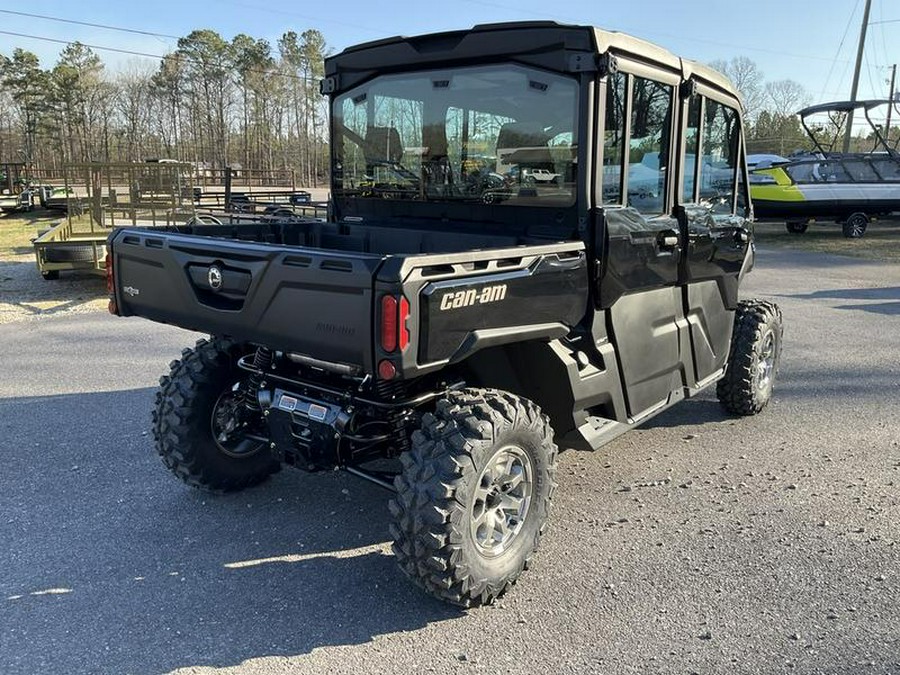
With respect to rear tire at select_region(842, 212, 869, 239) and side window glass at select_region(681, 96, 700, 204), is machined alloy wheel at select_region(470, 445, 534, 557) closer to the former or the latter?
side window glass at select_region(681, 96, 700, 204)

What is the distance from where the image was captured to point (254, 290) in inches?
113

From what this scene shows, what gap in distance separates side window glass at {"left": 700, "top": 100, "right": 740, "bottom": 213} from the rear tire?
17.6 metres

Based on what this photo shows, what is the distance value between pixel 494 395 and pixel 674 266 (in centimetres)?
156

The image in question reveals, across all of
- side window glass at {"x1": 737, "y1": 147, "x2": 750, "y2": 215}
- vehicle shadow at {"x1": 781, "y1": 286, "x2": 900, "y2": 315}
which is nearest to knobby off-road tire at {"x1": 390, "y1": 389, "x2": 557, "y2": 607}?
side window glass at {"x1": 737, "y1": 147, "x2": 750, "y2": 215}

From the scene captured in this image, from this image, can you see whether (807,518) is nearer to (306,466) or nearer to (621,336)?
(621,336)

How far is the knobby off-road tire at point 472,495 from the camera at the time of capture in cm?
280

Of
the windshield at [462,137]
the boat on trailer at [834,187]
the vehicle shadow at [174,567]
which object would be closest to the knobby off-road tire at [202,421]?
the vehicle shadow at [174,567]

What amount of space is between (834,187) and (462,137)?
61.3 ft

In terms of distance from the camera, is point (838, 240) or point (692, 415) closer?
point (692, 415)

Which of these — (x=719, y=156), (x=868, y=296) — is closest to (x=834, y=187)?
(x=868, y=296)

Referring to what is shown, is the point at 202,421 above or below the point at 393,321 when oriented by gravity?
below

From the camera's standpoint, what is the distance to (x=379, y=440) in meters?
3.20

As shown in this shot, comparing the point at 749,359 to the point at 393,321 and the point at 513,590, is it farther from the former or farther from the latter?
the point at 393,321

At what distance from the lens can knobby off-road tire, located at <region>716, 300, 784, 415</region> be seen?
5.17 metres
